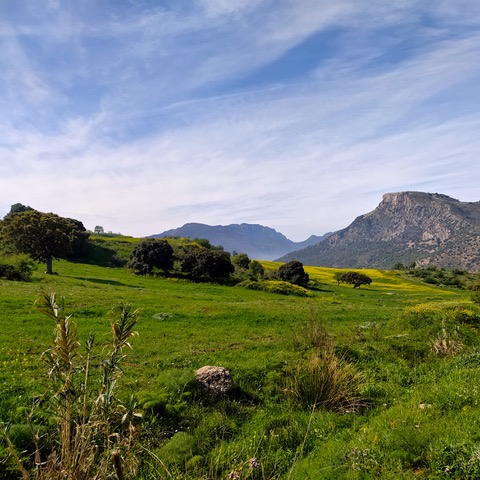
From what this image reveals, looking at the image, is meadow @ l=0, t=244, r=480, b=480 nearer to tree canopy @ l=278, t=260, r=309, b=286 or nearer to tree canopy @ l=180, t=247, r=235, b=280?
tree canopy @ l=180, t=247, r=235, b=280

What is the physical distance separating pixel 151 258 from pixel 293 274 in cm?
2348

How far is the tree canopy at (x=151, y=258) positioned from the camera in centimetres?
5512

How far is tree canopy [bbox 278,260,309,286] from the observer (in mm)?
60131

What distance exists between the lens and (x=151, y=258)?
55031 millimetres

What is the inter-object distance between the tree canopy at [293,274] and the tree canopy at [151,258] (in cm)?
1903

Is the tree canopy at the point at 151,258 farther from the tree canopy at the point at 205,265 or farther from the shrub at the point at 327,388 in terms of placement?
the shrub at the point at 327,388

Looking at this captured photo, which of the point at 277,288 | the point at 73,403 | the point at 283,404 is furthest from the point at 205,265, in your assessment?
the point at 73,403

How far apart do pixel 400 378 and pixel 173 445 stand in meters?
7.41

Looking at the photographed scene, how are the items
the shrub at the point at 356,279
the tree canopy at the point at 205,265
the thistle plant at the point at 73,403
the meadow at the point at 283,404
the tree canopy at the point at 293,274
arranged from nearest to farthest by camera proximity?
1. the thistle plant at the point at 73,403
2. the meadow at the point at 283,404
3. the tree canopy at the point at 205,265
4. the tree canopy at the point at 293,274
5. the shrub at the point at 356,279

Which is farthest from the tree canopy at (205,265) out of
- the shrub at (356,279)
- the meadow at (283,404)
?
the meadow at (283,404)

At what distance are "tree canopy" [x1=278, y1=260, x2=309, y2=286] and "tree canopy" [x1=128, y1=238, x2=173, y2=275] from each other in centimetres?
1903

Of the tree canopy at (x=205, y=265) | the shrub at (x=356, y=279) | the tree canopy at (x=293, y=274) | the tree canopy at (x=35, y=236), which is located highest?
the tree canopy at (x=35, y=236)

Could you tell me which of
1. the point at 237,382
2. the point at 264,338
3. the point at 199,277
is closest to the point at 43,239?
the point at 199,277

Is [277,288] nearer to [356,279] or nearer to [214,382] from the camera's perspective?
[356,279]
